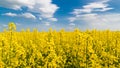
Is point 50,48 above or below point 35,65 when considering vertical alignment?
above

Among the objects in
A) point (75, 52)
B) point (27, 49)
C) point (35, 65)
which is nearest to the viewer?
point (35, 65)

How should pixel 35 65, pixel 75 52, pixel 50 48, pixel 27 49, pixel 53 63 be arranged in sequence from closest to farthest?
pixel 53 63
pixel 50 48
pixel 35 65
pixel 75 52
pixel 27 49

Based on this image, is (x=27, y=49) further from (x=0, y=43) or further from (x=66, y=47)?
(x=0, y=43)

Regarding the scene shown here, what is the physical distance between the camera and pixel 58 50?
535 inches

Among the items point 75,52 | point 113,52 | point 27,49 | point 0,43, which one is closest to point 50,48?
point 0,43

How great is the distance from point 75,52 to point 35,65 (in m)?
2.17

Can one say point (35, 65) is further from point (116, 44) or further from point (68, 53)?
point (116, 44)

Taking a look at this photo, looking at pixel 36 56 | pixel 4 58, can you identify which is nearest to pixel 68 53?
pixel 36 56

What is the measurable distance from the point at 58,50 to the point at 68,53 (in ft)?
3.40

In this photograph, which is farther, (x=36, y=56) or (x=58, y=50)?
(x=58, y=50)

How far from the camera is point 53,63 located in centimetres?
903

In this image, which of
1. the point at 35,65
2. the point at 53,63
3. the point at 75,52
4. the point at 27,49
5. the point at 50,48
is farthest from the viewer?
the point at 27,49

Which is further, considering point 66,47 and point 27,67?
point 66,47

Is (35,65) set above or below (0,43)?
below
